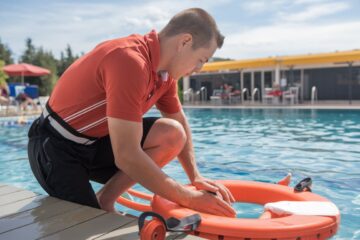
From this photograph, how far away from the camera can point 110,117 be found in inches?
59.0

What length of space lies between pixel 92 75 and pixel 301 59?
1488cm

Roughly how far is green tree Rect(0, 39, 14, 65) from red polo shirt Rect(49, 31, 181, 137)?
33.0 meters

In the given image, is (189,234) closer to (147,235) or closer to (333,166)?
(147,235)

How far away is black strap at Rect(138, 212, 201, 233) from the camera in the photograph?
52.0 inches

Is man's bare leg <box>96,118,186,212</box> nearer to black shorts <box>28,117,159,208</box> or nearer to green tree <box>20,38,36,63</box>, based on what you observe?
black shorts <box>28,117,159,208</box>

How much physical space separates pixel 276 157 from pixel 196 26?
14.8 ft

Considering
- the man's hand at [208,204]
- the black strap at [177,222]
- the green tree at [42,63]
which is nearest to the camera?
the black strap at [177,222]

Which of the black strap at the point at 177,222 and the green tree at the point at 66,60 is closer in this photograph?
the black strap at the point at 177,222

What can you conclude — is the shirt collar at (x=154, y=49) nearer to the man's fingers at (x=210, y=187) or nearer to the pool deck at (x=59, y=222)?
the man's fingers at (x=210, y=187)

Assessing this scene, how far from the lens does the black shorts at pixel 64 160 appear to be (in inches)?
71.8

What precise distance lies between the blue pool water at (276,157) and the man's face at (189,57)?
177 cm

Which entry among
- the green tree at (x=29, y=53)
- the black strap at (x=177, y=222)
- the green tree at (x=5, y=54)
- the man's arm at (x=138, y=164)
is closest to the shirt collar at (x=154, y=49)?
the man's arm at (x=138, y=164)

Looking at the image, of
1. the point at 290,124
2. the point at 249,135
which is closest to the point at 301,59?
the point at 290,124

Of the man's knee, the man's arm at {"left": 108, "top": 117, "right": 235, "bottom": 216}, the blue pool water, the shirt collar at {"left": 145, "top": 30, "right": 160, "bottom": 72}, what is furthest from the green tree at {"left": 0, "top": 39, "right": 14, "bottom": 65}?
the man's arm at {"left": 108, "top": 117, "right": 235, "bottom": 216}
